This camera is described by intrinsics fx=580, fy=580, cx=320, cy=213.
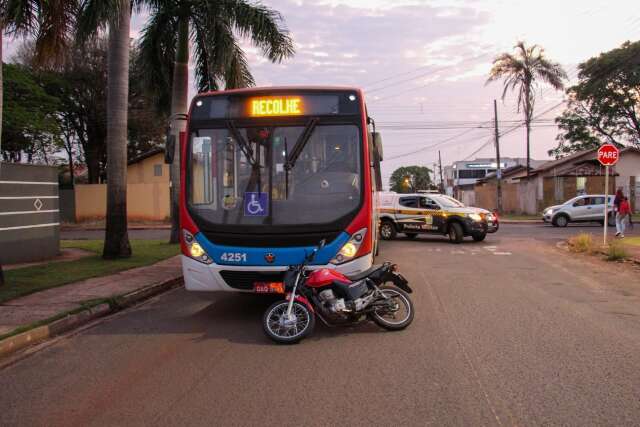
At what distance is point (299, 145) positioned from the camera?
24.8ft

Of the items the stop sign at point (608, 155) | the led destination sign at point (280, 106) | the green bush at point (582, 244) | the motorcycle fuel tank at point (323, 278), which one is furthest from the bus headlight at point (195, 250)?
the stop sign at point (608, 155)

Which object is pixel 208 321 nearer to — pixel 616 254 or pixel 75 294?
pixel 75 294

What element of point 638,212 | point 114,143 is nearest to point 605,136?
point 638,212

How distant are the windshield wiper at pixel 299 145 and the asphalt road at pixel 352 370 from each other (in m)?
2.16

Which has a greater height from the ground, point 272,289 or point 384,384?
point 272,289

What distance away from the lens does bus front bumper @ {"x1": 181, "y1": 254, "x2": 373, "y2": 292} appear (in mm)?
7263

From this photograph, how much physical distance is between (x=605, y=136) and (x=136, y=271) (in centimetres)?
4191

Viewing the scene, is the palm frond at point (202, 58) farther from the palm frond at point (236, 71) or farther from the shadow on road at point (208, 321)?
the shadow on road at point (208, 321)

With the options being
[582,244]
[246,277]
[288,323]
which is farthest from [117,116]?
[582,244]

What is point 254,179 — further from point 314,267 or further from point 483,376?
point 483,376

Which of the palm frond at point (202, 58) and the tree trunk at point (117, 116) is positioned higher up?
the palm frond at point (202, 58)

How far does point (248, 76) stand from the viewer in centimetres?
1828

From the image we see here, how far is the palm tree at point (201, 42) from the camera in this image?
16.1m

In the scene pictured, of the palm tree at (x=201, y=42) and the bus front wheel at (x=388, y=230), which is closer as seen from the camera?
the palm tree at (x=201, y=42)
